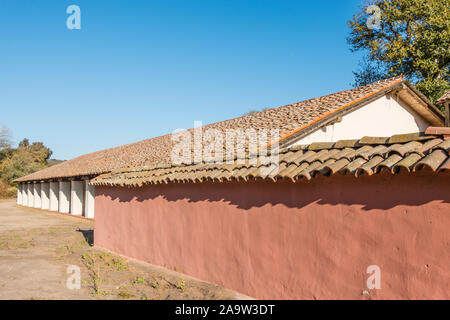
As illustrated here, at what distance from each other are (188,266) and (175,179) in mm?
1857

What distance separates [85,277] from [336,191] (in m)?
5.89

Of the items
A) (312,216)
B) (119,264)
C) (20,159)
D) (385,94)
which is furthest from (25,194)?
(312,216)

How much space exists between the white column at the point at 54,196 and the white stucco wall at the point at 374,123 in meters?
23.3

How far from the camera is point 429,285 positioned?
4.32 metres

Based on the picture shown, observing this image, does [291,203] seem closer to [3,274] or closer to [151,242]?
[151,242]

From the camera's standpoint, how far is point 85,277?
27.3 ft

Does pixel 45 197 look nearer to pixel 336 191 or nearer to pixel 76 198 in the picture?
pixel 76 198

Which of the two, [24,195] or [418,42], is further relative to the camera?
[24,195]

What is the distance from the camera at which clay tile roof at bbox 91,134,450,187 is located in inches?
176

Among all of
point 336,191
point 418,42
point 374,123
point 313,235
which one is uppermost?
point 418,42

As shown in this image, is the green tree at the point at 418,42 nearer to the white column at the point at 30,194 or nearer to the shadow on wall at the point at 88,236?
the shadow on wall at the point at 88,236

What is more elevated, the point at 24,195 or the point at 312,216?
the point at 312,216

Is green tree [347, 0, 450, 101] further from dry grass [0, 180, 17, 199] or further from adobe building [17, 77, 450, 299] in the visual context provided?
dry grass [0, 180, 17, 199]
